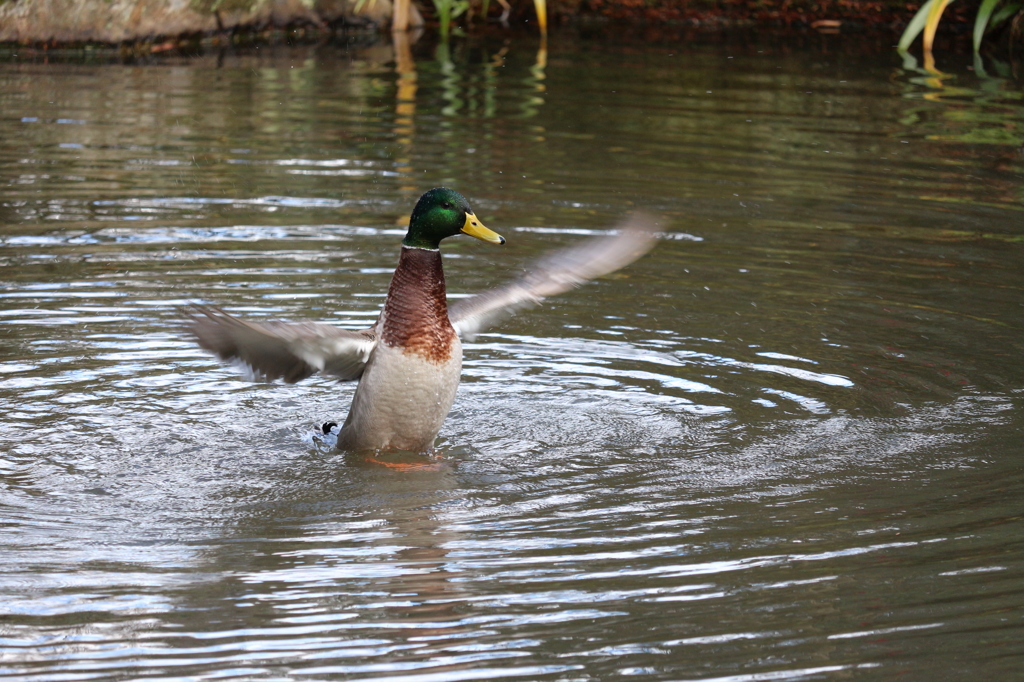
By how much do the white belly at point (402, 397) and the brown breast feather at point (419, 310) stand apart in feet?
0.13

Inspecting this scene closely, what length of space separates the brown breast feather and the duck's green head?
7 cm

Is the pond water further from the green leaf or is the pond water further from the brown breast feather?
the green leaf

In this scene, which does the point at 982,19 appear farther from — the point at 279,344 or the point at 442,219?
the point at 279,344

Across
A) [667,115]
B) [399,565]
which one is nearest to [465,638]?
[399,565]

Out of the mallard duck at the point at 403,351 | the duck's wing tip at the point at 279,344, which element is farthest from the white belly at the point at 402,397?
the duck's wing tip at the point at 279,344

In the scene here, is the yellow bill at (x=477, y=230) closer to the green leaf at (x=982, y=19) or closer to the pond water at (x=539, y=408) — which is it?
the pond water at (x=539, y=408)

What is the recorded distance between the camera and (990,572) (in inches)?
161

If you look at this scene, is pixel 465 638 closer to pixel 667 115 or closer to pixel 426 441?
pixel 426 441

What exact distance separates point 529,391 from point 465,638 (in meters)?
2.49

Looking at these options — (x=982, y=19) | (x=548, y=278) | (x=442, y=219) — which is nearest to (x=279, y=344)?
(x=442, y=219)

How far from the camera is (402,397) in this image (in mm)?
5211

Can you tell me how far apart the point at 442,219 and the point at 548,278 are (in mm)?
641

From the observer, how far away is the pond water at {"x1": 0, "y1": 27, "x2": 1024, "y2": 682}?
3771 mm

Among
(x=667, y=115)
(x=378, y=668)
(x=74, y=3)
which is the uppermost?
(x=74, y=3)
